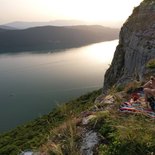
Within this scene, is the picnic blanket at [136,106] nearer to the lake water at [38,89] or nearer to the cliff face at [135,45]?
the cliff face at [135,45]

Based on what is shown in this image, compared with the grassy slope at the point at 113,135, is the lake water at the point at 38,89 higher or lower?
lower

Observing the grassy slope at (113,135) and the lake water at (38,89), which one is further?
the lake water at (38,89)

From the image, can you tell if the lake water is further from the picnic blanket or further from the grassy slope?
the grassy slope

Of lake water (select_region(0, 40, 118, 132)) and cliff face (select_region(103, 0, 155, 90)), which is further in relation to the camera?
lake water (select_region(0, 40, 118, 132))

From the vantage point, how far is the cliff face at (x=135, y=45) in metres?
40.1

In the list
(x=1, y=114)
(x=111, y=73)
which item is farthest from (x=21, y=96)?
(x=111, y=73)

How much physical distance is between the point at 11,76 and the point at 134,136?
579ft

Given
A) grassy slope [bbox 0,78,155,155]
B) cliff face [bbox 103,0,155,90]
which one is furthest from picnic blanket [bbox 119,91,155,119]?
cliff face [bbox 103,0,155,90]

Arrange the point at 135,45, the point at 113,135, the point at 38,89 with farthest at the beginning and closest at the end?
the point at 38,89
the point at 135,45
the point at 113,135

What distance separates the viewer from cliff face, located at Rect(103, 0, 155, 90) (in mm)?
40103

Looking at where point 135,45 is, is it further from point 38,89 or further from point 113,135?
point 38,89

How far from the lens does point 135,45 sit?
44.5m

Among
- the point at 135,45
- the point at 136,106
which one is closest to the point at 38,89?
the point at 135,45

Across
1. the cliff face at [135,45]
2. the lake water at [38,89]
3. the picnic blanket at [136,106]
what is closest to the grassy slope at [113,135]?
the picnic blanket at [136,106]
